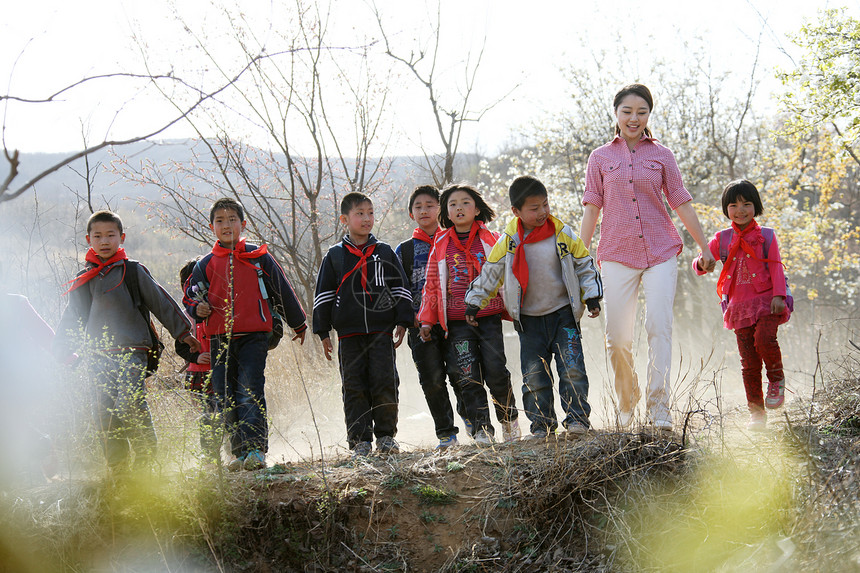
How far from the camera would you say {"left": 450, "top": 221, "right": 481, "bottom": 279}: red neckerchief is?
421 cm

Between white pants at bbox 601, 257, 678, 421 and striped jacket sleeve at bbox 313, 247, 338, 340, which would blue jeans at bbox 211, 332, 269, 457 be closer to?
striped jacket sleeve at bbox 313, 247, 338, 340

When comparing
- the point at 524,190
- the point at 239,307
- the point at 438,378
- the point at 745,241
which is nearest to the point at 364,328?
the point at 438,378

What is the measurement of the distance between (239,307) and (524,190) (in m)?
1.89

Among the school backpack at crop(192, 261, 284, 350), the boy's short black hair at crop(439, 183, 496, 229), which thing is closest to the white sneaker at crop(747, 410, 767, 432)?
the boy's short black hair at crop(439, 183, 496, 229)

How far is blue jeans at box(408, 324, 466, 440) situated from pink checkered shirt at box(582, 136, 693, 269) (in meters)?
1.14

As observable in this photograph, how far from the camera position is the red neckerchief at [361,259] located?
419 cm

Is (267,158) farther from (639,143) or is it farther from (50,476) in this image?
(639,143)

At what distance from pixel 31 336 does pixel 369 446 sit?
2205 mm

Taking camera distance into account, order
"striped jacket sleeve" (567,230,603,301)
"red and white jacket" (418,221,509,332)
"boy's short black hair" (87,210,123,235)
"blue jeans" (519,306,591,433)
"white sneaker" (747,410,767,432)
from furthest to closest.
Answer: "red and white jacket" (418,221,509,332) → "boy's short black hair" (87,210,123,235) → "striped jacket sleeve" (567,230,603,301) → "blue jeans" (519,306,591,433) → "white sneaker" (747,410,767,432)

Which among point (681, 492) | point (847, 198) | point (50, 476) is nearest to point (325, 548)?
point (681, 492)

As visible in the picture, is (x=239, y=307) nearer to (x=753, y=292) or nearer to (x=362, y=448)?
(x=362, y=448)

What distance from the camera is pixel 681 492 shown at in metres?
2.79

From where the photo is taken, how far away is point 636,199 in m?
3.85

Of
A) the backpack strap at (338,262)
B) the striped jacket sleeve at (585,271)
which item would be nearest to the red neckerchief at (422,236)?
the backpack strap at (338,262)
